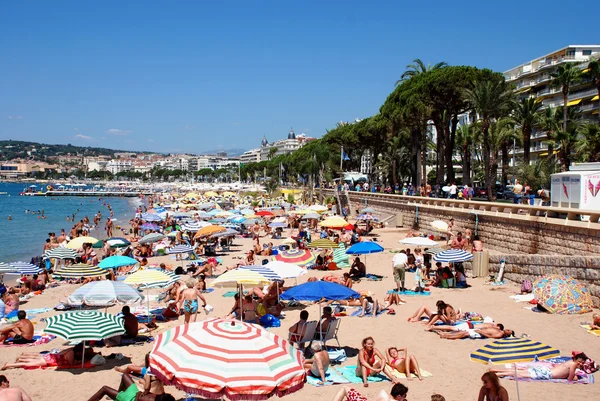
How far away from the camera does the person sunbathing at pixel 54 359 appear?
29.1 feet

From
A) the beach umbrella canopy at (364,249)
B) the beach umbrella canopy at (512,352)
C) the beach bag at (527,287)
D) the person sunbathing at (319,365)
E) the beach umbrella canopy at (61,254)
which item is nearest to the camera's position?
the beach umbrella canopy at (512,352)

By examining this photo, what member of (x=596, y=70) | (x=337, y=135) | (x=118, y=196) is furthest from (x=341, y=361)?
(x=118, y=196)

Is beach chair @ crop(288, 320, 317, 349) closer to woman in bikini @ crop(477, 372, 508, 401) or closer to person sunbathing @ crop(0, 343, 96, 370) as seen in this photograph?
person sunbathing @ crop(0, 343, 96, 370)

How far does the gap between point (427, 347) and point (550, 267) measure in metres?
5.31

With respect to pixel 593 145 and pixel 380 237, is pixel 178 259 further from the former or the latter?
pixel 593 145

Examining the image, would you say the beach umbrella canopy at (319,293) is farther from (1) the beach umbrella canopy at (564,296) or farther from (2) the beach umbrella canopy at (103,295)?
(1) the beach umbrella canopy at (564,296)

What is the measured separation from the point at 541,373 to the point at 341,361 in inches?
117

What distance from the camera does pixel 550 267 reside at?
13367 mm

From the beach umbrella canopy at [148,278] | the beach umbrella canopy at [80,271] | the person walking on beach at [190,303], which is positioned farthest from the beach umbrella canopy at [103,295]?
the beach umbrella canopy at [80,271]

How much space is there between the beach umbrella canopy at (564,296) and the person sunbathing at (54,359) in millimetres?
8974

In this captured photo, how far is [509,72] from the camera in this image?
226 feet

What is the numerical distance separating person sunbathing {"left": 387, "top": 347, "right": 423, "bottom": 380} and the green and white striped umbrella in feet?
14.1

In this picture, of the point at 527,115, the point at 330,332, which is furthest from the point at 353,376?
the point at 527,115

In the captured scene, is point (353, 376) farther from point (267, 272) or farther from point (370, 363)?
point (267, 272)
